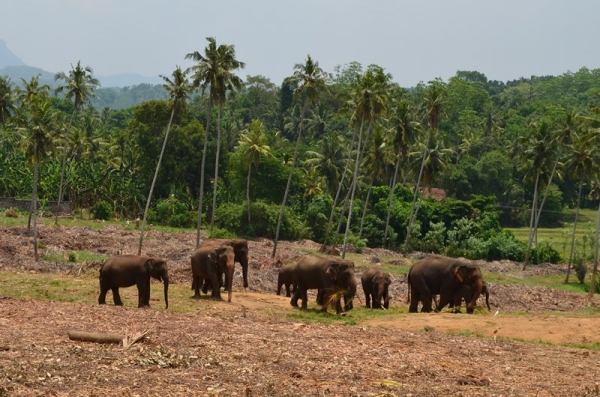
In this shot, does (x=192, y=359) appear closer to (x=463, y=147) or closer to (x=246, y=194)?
(x=246, y=194)

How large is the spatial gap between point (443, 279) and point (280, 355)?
1400 cm

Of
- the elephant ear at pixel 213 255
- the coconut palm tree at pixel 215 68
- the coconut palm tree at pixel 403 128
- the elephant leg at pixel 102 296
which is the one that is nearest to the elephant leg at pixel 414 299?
the elephant ear at pixel 213 255

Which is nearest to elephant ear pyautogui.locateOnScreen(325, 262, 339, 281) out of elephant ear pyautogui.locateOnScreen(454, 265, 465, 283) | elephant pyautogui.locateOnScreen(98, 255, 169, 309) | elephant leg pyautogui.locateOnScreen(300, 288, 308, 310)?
elephant leg pyautogui.locateOnScreen(300, 288, 308, 310)

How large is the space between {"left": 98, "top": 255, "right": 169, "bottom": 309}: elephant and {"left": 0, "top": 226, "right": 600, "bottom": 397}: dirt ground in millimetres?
1740

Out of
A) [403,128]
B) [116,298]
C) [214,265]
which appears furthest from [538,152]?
[116,298]

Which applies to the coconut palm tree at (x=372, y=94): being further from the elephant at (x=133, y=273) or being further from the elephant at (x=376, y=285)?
the elephant at (x=133, y=273)

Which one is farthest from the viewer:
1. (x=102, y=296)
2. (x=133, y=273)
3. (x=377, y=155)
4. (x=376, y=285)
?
(x=377, y=155)

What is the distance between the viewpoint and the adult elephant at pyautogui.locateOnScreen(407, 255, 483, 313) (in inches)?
1129

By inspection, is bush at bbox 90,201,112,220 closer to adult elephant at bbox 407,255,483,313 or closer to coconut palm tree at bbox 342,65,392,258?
coconut palm tree at bbox 342,65,392,258

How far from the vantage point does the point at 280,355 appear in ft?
52.7

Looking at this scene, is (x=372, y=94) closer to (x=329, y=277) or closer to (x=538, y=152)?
(x=538, y=152)

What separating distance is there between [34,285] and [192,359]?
1614cm

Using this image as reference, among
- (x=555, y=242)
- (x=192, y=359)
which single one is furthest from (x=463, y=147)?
(x=192, y=359)

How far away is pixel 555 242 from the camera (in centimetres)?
8631
